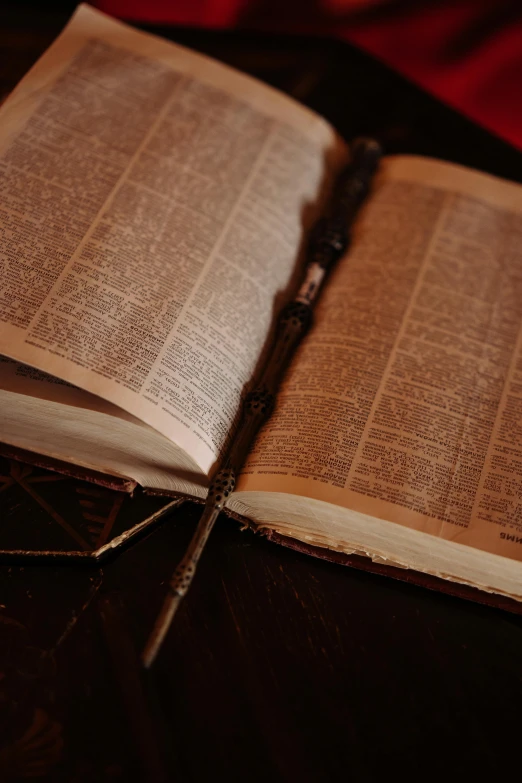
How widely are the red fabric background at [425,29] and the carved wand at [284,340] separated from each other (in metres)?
0.41

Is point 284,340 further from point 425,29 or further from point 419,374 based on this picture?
point 425,29

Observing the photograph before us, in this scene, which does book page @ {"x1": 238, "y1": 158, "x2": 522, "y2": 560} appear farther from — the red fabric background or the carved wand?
the red fabric background

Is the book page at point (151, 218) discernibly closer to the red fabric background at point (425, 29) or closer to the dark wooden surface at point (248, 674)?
the dark wooden surface at point (248, 674)

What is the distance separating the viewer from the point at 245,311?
75 centimetres

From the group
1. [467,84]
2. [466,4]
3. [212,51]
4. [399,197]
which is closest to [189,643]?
[399,197]

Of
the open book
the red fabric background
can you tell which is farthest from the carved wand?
the red fabric background

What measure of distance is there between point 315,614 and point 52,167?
1.97 feet

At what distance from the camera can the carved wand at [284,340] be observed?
0.58 meters

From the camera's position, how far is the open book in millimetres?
633

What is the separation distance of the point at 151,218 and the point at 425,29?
2.89ft

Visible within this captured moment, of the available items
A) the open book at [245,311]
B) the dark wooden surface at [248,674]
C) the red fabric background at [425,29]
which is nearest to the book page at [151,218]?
the open book at [245,311]

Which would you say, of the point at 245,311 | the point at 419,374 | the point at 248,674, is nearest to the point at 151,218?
the point at 245,311

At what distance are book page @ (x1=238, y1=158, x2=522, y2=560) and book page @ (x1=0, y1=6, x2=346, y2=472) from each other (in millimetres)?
83

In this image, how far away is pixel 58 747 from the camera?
534mm
